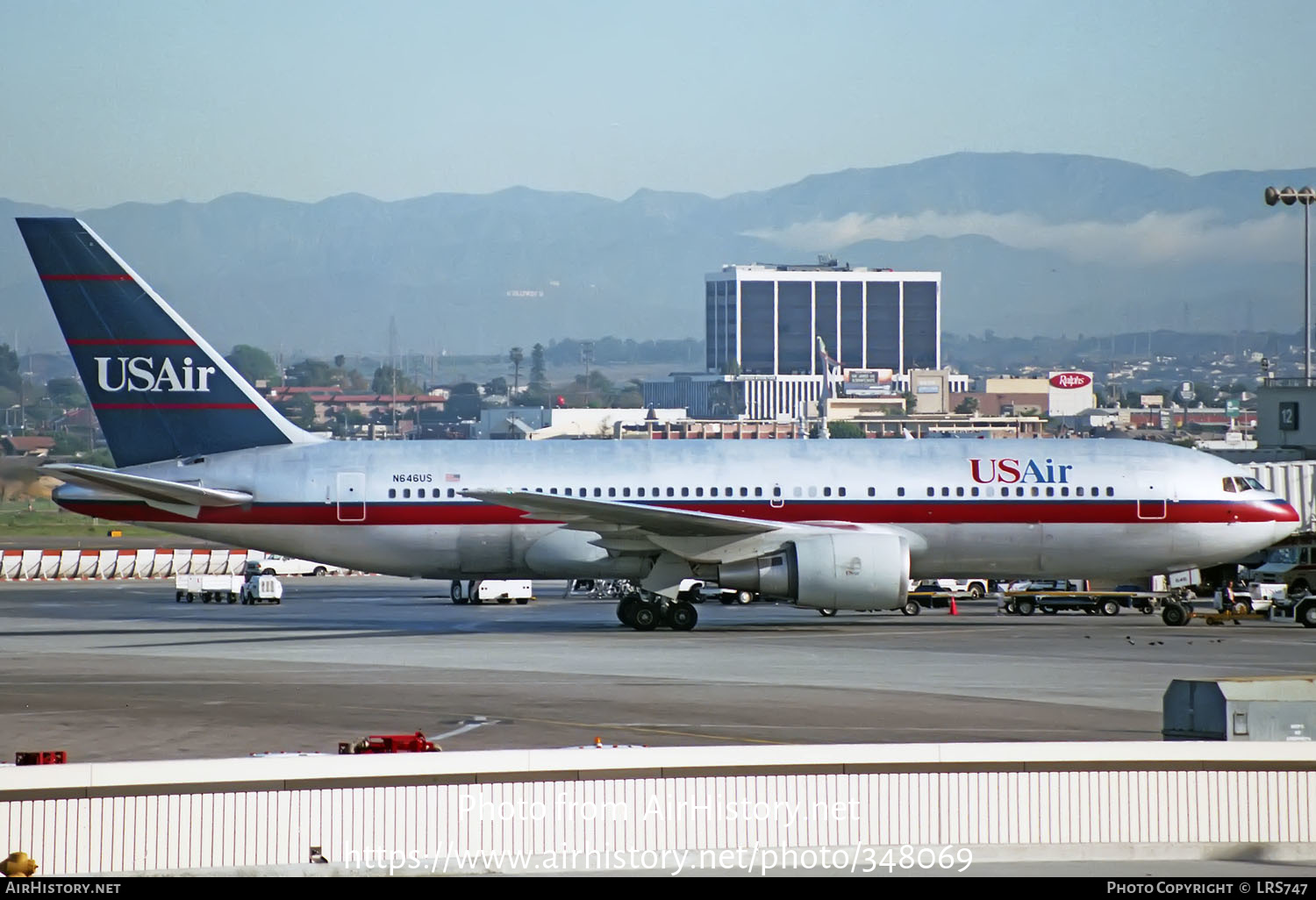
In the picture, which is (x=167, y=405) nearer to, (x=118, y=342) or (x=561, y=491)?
(x=118, y=342)

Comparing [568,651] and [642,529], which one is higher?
[642,529]

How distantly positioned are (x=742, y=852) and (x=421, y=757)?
266 cm

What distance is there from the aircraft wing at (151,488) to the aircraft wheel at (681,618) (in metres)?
10.5

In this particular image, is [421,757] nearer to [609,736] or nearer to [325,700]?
[609,736]

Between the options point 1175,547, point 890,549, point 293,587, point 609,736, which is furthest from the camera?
point 293,587

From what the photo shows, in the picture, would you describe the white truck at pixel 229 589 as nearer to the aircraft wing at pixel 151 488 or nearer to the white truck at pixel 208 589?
the white truck at pixel 208 589

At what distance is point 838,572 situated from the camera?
117 ft

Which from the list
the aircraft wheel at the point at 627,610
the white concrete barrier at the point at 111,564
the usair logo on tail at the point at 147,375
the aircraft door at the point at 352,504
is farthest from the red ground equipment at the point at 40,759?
the white concrete barrier at the point at 111,564

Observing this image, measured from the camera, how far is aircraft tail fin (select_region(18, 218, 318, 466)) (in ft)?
125

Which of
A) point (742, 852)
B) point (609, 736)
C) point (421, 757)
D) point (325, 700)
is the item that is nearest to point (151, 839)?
point (421, 757)

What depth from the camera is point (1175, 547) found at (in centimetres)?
3878

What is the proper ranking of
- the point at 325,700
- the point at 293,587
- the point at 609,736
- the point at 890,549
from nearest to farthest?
the point at 609,736, the point at 325,700, the point at 890,549, the point at 293,587

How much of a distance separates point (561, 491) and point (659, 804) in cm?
2555

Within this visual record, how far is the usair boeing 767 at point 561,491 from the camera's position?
124 ft
